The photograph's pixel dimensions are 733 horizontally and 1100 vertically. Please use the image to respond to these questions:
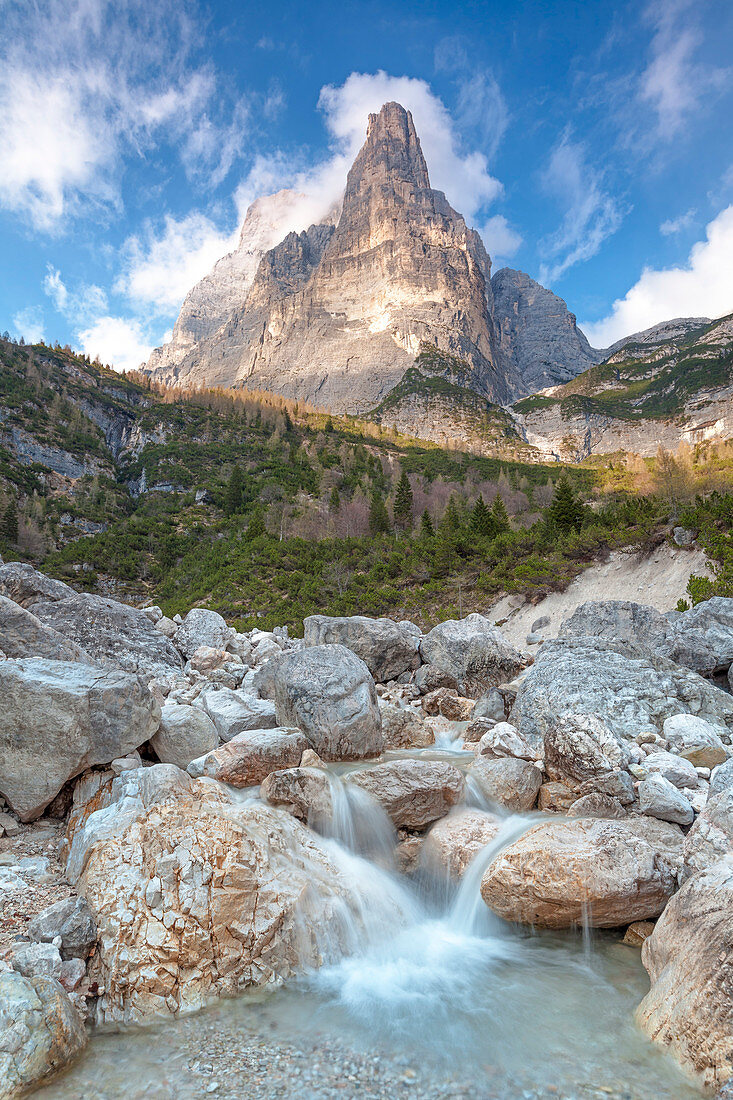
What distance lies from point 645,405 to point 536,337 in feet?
253

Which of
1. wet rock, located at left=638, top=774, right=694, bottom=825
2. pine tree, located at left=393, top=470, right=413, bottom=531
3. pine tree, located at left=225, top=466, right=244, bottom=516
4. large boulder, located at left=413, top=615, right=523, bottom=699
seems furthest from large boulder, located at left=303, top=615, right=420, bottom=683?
Result: pine tree, located at left=225, top=466, right=244, bottom=516

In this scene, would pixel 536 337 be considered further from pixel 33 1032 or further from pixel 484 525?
pixel 33 1032

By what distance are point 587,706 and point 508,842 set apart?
10.3 feet

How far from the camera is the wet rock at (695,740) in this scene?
7887 millimetres

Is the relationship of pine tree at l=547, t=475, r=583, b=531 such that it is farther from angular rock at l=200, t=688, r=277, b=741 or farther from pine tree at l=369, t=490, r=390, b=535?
angular rock at l=200, t=688, r=277, b=741

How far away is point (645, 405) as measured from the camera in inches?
4793

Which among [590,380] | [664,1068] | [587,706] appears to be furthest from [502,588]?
[590,380]

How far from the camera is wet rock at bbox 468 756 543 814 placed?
8078 millimetres

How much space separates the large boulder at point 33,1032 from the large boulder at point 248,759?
3644mm

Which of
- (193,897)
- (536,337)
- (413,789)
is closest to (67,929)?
(193,897)

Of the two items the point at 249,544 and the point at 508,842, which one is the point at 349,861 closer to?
the point at 508,842

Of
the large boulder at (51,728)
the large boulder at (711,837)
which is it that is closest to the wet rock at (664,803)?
the large boulder at (711,837)

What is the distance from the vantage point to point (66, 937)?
4625 mm

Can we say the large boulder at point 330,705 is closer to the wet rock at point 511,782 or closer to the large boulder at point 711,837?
the wet rock at point 511,782
